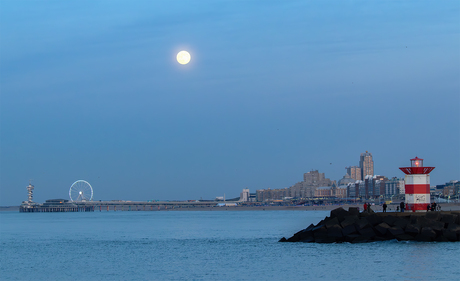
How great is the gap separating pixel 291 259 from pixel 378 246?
243 inches

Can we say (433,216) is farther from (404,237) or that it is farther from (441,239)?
(404,237)

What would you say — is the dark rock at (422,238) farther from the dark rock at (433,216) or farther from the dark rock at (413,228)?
the dark rock at (433,216)

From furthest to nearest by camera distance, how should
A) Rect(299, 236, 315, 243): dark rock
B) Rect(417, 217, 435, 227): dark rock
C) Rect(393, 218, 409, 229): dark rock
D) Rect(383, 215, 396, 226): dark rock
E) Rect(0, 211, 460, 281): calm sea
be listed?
Rect(299, 236, 315, 243): dark rock
Rect(383, 215, 396, 226): dark rock
Rect(393, 218, 409, 229): dark rock
Rect(417, 217, 435, 227): dark rock
Rect(0, 211, 460, 281): calm sea

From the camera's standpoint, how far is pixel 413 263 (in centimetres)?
3198

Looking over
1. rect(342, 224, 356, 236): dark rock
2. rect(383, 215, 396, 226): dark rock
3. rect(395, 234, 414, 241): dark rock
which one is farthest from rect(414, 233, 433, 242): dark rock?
rect(342, 224, 356, 236): dark rock

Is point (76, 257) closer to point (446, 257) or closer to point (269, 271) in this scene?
point (269, 271)

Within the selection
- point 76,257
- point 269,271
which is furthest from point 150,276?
point 76,257

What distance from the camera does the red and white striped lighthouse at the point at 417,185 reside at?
40.3m

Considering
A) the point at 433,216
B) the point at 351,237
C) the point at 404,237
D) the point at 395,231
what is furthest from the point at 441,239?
the point at 351,237

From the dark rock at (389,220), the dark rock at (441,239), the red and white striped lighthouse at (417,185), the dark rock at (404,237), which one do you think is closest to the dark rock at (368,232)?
the dark rock at (389,220)

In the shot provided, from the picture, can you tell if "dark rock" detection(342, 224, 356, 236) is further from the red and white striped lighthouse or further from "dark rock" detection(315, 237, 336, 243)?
the red and white striped lighthouse

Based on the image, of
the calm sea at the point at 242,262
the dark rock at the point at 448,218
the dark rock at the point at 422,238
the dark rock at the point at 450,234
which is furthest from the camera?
the dark rock at the point at 448,218

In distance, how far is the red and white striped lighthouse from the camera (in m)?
40.3

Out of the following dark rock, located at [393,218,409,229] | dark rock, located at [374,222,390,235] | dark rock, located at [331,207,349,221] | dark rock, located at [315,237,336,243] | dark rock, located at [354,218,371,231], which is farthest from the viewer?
dark rock, located at [331,207,349,221]
